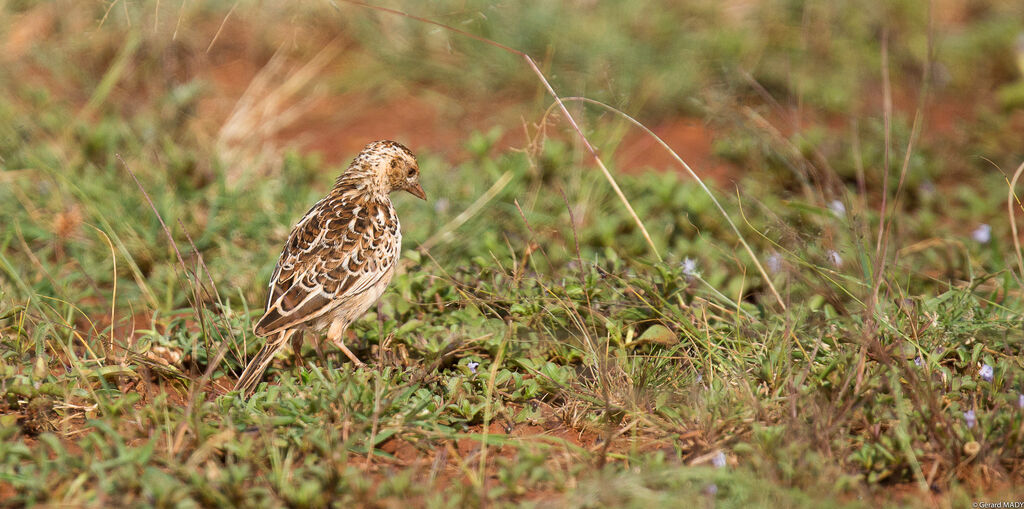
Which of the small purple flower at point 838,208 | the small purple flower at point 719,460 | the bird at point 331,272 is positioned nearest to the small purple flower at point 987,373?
the small purple flower at point 719,460

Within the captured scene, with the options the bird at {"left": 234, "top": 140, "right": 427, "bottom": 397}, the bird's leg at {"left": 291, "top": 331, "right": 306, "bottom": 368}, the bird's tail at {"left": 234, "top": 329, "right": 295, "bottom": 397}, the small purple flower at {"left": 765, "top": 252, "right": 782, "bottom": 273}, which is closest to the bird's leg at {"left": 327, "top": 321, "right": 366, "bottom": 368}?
the bird at {"left": 234, "top": 140, "right": 427, "bottom": 397}

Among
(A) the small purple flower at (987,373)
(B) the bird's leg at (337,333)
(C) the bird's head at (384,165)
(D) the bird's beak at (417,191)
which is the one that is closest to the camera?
(A) the small purple flower at (987,373)

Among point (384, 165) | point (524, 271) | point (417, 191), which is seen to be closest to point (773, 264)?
point (524, 271)

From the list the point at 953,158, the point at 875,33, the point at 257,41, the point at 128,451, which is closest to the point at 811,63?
the point at 875,33

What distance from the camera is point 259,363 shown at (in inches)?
175

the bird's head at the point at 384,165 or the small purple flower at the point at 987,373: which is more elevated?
the bird's head at the point at 384,165

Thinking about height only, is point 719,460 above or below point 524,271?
below

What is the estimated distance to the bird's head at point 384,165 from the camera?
5.30m

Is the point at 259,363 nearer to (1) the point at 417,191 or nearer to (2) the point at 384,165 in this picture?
(2) the point at 384,165

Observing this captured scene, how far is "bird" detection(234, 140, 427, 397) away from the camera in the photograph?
453cm

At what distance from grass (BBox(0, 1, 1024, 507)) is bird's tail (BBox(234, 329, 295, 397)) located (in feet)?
0.44

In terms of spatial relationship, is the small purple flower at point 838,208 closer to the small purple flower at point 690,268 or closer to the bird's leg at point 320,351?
the small purple flower at point 690,268

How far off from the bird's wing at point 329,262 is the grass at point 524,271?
10.6 inches

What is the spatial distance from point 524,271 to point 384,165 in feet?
3.17
